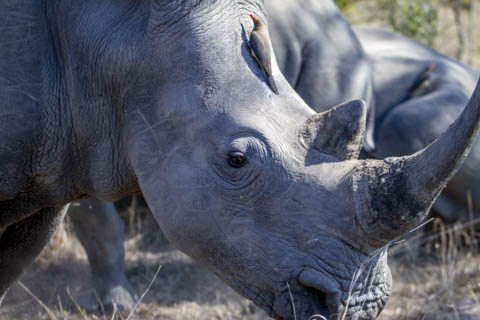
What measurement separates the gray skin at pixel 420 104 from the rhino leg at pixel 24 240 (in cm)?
268

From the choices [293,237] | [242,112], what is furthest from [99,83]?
[293,237]

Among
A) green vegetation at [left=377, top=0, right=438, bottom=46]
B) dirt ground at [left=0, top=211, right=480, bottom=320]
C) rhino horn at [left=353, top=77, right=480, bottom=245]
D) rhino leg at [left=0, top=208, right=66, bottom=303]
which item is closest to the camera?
rhino horn at [left=353, top=77, right=480, bottom=245]

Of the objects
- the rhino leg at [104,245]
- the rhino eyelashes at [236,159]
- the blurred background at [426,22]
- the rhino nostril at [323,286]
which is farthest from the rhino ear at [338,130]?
the blurred background at [426,22]

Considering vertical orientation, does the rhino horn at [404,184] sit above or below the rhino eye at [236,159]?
below

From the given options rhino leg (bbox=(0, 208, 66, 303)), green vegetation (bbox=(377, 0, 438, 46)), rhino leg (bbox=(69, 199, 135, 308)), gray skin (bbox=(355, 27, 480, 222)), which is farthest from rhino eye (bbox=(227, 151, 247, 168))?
green vegetation (bbox=(377, 0, 438, 46))

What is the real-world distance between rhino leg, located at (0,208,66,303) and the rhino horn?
4.76 feet

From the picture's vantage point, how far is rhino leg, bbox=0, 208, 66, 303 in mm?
3154

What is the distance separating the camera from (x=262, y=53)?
245 cm

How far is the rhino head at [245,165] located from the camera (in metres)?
2.28

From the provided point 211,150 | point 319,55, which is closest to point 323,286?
point 211,150

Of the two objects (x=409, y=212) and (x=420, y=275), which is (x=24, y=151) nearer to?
(x=409, y=212)

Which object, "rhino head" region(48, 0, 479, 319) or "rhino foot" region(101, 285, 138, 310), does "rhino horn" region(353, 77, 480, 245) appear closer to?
"rhino head" region(48, 0, 479, 319)

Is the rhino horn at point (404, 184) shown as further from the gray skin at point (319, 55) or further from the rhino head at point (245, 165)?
the gray skin at point (319, 55)

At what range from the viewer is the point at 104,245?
14.8 ft
